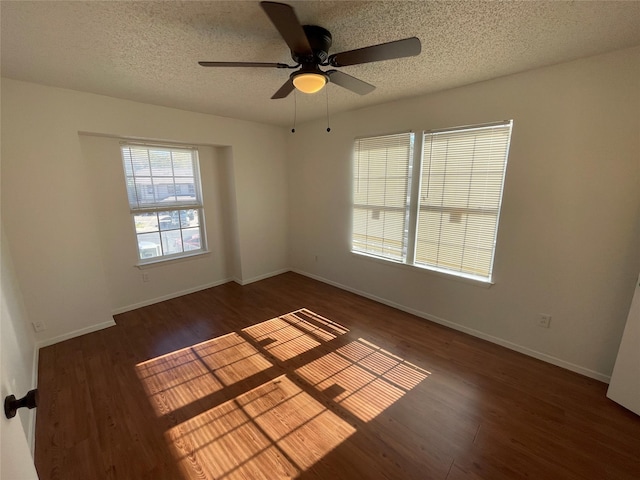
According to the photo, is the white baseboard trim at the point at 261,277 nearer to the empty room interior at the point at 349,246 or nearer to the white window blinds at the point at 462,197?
the empty room interior at the point at 349,246

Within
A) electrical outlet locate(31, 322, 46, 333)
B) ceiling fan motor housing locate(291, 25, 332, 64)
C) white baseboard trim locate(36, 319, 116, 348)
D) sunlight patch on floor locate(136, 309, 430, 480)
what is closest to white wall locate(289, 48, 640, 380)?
sunlight patch on floor locate(136, 309, 430, 480)

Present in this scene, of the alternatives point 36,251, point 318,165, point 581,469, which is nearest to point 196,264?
point 36,251

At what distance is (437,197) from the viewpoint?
2.85 m

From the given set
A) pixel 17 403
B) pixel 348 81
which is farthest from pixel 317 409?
pixel 348 81

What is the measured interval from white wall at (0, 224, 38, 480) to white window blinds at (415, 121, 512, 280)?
10.3 feet

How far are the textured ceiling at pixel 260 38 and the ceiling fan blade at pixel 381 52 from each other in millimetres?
197

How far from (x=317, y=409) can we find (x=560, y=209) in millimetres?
2505

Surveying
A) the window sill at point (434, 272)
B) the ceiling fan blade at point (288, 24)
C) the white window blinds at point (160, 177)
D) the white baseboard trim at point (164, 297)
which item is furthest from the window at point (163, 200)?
the ceiling fan blade at point (288, 24)

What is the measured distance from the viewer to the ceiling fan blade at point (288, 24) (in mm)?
1129

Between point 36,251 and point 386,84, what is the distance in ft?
12.0

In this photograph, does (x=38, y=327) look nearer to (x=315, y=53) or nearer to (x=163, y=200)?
(x=163, y=200)

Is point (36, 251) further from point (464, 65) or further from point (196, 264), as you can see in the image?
point (464, 65)

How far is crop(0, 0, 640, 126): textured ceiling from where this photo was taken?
1413mm

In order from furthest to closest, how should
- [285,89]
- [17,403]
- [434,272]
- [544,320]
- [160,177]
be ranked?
[160,177]
[434,272]
[544,320]
[285,89]
[17,403]
